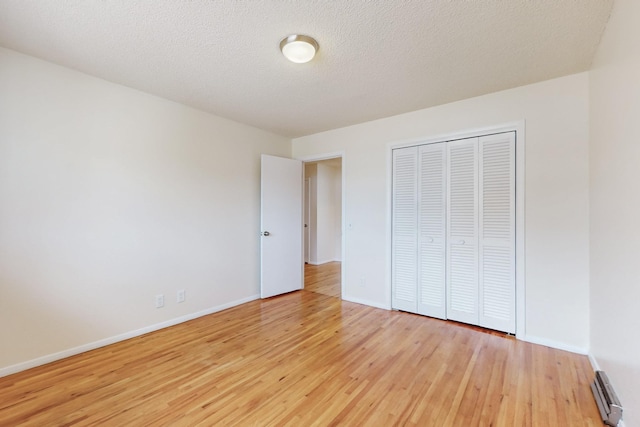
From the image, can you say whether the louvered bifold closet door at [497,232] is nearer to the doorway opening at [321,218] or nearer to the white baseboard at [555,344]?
the white baseboard at [555,344]

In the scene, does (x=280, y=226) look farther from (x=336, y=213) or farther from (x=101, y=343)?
(x=336, y=213)

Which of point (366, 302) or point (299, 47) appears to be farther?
point (366, 302)

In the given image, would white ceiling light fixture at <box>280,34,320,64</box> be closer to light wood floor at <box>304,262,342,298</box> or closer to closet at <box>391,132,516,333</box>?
closet at <box>391,132,516,333</box>

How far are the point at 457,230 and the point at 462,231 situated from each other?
0.05 m

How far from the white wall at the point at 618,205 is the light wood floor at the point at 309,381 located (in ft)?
1.16

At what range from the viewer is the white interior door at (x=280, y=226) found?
3.88 meters

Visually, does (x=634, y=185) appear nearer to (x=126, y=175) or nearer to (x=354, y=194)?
(x=354, y=194)

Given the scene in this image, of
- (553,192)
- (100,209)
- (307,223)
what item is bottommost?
(307,223)

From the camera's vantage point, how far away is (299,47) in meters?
1.92

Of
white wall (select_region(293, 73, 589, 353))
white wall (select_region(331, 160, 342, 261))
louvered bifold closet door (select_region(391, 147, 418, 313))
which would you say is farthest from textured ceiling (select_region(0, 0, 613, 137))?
white wall (select_region(331, 160, 342, 261))

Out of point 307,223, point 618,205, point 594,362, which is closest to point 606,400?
point 594,362

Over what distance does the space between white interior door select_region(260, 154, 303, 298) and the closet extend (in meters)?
1.55

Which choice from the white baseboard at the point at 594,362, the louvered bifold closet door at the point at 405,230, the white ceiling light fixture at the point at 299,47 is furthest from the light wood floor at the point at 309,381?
the white ceiling light fixture at the point at 299,47

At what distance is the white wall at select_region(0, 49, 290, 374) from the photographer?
6.87ft
